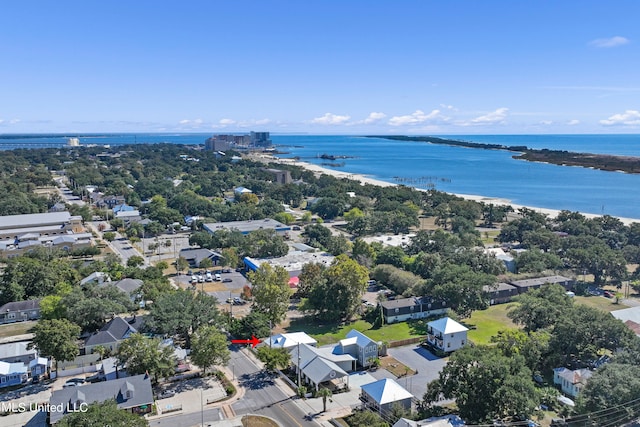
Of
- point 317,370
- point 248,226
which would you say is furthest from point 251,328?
point 248,226

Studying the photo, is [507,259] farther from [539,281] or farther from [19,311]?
[19,311]

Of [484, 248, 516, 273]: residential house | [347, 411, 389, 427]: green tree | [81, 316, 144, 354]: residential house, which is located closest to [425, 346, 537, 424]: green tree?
[347, 411, 389, 427]: green tree

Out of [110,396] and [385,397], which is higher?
[385,397]

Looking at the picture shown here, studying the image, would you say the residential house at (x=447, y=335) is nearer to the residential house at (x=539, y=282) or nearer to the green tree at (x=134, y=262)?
the residential house at (x=539, y=282)

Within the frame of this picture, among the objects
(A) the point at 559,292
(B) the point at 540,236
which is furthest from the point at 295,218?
(A) the point at 559,292

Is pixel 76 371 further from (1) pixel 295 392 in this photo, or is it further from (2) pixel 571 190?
(2) pixel 571 190

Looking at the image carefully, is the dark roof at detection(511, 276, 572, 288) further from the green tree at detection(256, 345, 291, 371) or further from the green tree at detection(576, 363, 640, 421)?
the green tree at detection(256, 345, 291, 371)
